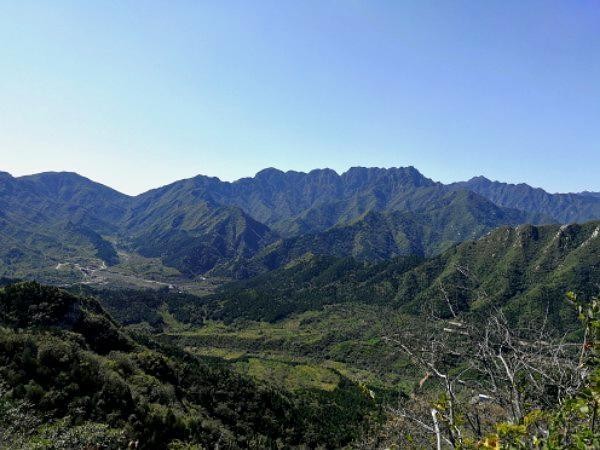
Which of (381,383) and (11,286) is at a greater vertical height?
(11,286)

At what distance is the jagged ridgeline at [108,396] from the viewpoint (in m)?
31.5

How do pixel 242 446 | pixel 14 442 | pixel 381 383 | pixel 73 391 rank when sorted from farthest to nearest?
pixel 381 383 < pixel 242 446 < pixel 73 391 < pixel 14 442

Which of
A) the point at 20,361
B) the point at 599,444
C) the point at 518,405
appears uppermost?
the point at 599,444

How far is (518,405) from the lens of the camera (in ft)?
27.3

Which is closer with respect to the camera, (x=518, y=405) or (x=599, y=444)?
(x=599, y=444)

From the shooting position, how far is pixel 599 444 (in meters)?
4.50

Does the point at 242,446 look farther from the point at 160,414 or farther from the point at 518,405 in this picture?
the point at 518,405

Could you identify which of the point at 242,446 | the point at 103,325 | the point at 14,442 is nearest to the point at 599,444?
the point at 14,442

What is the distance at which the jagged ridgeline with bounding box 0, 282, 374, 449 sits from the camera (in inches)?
1241

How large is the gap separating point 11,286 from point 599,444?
78.4 meters

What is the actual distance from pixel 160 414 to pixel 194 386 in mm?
23070

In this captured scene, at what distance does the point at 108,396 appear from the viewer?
41.5m

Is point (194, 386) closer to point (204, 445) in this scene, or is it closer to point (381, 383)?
point (204, 445)

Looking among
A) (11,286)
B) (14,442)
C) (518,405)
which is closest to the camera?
(518,405)
